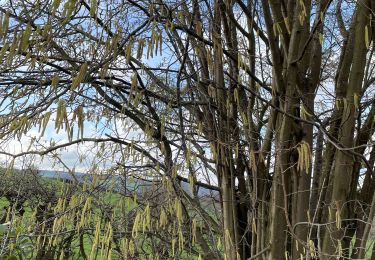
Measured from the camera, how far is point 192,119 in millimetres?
3344

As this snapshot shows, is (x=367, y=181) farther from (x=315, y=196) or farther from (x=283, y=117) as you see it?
(x=283, y=117)

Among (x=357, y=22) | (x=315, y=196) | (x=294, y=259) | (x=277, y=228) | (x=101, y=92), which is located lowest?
(x=294, y=259)

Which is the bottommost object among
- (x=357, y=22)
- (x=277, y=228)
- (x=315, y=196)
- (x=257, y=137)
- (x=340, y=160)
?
(x=277, y=228)

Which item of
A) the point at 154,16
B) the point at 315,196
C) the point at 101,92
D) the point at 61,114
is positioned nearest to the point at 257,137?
the point at 315,196

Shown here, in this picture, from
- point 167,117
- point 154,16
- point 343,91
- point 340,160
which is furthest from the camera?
point 167,117

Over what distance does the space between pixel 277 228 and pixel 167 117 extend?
42.2 inches

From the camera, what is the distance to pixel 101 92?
2.67 m

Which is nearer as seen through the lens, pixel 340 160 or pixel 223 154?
pixel 340 160

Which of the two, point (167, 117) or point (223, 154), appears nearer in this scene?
point (223, 154)

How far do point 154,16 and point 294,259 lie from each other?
158cm

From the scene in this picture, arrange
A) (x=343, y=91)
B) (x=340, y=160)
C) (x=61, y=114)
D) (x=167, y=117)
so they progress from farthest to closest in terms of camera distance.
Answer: (x=167, y=117) → (x=343, y=91) → (x=340, y=160) → (x=61, y=114)

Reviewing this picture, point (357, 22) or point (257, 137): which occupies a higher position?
point (357, 22)

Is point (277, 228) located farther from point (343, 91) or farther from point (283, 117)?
point (343, 91)

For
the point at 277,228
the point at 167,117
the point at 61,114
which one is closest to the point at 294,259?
the point at 277,228
